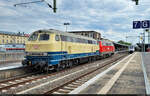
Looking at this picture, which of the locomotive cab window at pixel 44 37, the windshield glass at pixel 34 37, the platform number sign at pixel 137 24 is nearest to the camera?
the locomotive cab window at pixel 44 37

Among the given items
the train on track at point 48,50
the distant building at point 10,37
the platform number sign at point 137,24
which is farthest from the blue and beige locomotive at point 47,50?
the distant building at point 10,37

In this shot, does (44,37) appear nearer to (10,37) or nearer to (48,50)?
(48,50)

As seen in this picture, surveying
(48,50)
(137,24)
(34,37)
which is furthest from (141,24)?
(34,37)

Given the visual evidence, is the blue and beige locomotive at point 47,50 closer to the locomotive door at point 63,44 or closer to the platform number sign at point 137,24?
the locomotive door at point 63,44

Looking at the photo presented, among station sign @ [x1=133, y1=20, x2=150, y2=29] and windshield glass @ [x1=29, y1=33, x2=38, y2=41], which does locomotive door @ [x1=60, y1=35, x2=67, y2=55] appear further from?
station sign @ [x1=133, y1=20, x2=150, y2=29]

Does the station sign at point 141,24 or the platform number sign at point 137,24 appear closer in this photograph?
the station sign at point 141,24

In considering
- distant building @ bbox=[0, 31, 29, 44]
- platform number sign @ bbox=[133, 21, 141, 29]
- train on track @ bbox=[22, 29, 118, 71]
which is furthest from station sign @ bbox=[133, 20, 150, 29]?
distant building @ bbox=[0, 31, 29, 44]

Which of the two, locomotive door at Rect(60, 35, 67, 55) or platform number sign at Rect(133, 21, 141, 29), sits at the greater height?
platform number sign at Rect(133, 21, 141, 29)

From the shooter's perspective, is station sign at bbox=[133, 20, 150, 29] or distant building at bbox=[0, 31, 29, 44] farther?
distant building at bbox=[0, 31, 29, 44]

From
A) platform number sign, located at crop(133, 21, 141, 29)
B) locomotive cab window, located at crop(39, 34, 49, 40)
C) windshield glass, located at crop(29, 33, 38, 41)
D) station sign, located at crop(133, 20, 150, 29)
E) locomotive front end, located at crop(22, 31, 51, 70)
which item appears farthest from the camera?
platform number sign, located at crop(133, 21, 141, 29)

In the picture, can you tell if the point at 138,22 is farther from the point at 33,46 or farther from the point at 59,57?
the point at 33,46

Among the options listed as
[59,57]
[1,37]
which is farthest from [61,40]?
[1,37]

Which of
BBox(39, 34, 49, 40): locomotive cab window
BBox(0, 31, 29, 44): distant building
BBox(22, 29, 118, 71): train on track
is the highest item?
BBox(0, 31, 29, 44): distant building

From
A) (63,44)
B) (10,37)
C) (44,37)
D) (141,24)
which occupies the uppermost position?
(10,37)
